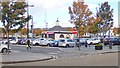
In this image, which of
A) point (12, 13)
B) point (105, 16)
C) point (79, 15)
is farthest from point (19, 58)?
point (105, 16)

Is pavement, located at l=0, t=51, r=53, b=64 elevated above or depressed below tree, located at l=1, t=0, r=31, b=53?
below

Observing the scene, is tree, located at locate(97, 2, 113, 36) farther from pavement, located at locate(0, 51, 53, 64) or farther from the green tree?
pavement, located at locate(0, 51, 53, 64)

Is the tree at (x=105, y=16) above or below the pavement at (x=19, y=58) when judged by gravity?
above

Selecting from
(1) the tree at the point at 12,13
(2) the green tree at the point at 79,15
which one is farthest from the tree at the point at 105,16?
(1) the tree at the point at 12,13

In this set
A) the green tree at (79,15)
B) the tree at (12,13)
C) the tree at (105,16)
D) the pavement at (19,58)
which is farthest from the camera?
the tree at (105,16)

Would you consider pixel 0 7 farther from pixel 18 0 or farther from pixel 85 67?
pixel 85 67

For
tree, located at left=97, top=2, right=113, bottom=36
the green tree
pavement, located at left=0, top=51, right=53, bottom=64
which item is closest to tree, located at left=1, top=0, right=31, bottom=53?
pavement, located at left=0, top=51, right=53, bottom=64

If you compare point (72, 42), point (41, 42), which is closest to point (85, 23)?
point (72, 42)

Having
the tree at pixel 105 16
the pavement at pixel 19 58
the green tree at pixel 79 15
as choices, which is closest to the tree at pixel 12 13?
the pavement at pixel 19 58

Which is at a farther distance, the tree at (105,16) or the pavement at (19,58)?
the tree at (105,16)

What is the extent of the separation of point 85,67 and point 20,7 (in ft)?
51.8

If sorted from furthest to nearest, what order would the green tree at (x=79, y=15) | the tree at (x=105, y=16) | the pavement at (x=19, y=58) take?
the tree at (x=105, y=16) < the green tree at (x=79, y=15) < the pavement at (x=19, y=58)

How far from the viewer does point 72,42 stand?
5472 cm

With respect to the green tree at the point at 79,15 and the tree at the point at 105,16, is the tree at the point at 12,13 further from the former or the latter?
the tree at the point at 105,16
